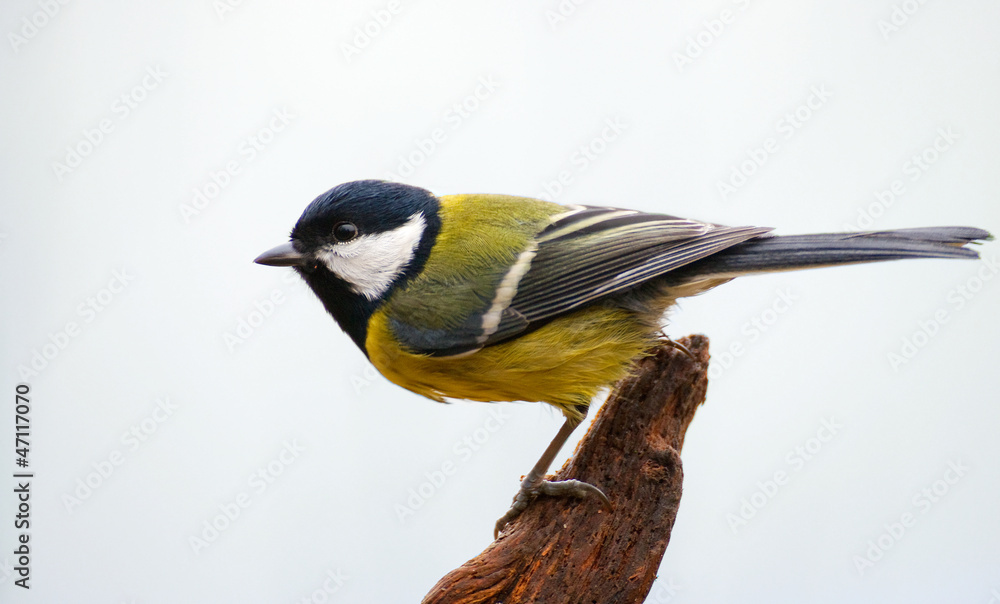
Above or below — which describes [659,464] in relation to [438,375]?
above

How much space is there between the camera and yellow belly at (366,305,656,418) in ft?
6.01

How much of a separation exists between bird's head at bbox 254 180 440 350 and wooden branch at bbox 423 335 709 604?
0.65m

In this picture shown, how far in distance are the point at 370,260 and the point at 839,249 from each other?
3.62 ft

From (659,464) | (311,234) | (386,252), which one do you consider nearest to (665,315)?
(659,464)

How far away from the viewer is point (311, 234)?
1.85 meters

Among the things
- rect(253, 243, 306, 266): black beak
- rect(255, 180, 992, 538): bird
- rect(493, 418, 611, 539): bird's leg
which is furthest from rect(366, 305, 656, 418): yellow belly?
rect(253, 243, 306, 266): black beak

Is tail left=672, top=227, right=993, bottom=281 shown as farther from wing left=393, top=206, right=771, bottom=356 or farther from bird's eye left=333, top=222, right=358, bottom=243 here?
bird's eye left=333, top=222, right=358, bottom=243

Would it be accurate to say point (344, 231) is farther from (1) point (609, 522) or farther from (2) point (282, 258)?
(1) point (609, 522)

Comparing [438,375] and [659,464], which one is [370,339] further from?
[659,464]

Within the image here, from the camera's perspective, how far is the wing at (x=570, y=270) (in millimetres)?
1811

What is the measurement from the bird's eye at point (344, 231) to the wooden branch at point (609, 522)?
838 mm

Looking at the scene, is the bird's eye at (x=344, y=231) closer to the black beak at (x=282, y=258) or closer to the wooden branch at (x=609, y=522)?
the black beak at (x=282, y=258)

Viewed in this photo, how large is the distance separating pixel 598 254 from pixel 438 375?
1.63 ft

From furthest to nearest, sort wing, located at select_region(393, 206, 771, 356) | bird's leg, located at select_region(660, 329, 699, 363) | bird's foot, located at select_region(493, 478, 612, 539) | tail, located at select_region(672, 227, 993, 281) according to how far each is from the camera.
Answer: bird's leg, located at select_region(660, 329, 699, 363) < bird's foot, located at select_region(493, 478, 612, 539) < wing, located at select_region(393, 206, 771, 356) < tail, located at select_region(672, 227, 993, 281)
